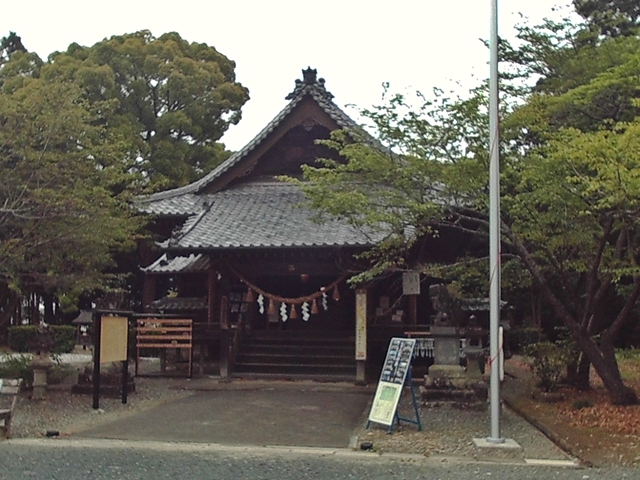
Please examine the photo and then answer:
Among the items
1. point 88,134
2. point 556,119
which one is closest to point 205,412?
point 88,134

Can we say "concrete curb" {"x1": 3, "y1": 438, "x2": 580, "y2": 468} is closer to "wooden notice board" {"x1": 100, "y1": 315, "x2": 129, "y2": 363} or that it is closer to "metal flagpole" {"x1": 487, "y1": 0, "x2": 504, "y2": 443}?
"metal flagpole" {"x1": 487, "y1": 0, "x2": 504, "y2": 443}

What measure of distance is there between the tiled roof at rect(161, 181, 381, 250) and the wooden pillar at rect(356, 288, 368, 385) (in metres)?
1.53

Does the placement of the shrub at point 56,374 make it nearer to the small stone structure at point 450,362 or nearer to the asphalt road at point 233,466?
the asphalt road at point 233,466

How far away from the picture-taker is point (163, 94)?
30578 mm

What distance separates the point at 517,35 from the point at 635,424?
8.15 meters

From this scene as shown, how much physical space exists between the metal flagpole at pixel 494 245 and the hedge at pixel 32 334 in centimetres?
1400

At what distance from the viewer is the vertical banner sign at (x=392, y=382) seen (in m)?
9.50

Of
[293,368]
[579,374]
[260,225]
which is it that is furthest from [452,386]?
[260,225]

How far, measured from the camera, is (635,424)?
9.66 m

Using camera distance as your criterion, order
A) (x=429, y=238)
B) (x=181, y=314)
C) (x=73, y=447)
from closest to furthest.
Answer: (x=73, y=447)
(x=429, y=238)
(x=181, y=314)

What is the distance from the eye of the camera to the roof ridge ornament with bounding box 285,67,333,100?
61.0 ft

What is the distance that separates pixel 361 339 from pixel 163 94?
19.2m

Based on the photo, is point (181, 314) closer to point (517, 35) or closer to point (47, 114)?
A: point (47, 114)

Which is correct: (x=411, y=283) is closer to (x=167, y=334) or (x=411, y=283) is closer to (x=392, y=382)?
(x=392, y=382)
